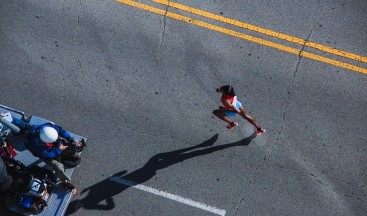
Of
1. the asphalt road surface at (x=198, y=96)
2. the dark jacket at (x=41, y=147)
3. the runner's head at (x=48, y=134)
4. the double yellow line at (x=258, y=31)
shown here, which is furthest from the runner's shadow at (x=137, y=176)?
the double yellow line at (x=258, y=31)

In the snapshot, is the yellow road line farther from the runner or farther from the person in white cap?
the person in white cap

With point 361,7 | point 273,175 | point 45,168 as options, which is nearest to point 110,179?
point 45,168

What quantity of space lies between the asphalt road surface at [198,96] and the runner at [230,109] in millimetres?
211

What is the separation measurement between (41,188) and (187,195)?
102 inches

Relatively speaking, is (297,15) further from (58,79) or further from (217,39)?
(58,79)

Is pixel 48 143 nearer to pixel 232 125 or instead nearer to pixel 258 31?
pixel 232 125

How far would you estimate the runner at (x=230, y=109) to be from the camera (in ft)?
26.6

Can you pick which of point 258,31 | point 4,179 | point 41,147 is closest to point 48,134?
point 41,147

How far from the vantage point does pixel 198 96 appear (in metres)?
9.08

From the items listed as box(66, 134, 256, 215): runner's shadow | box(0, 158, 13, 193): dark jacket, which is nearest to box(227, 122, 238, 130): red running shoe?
→ box(66, 134, 256, 215): runner's shadow

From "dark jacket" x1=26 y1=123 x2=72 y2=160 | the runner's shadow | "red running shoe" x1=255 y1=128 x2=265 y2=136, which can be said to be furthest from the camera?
"red running shoe" x1=255 y1=128 x2=265 y2=136

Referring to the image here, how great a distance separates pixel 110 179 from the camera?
27.7 ft

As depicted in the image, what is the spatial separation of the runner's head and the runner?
2.98 m

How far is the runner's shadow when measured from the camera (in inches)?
327
